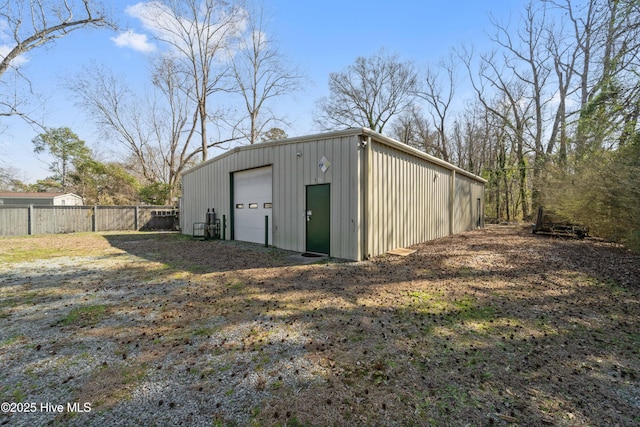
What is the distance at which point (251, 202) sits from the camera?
31.1 feet

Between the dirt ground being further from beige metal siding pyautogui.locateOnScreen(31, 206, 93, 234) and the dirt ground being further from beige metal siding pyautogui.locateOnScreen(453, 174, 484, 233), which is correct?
beige metal siding pyautogui.locateOnScreen(31, 206, 93, 234)

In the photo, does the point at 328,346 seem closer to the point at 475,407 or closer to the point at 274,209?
the point at 475,407

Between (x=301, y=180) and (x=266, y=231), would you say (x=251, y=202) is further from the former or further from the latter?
(x=301, y=180)

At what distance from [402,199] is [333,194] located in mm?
2437

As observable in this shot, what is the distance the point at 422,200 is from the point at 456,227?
14.6ft

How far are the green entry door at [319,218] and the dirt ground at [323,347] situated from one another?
1.71 metres

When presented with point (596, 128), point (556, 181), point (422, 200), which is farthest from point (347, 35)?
point (556, 181)

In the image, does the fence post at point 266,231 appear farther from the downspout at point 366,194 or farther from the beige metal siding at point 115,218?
the beige metal siding at point 115,218

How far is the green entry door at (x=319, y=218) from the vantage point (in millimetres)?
7020

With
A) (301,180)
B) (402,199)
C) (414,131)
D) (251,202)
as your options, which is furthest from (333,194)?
(414,131)

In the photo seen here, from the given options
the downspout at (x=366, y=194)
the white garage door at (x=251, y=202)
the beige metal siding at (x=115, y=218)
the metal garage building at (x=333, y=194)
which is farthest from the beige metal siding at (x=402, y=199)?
the beige metal siding at (x=115, y=218)

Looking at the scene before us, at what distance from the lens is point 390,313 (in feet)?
11.6

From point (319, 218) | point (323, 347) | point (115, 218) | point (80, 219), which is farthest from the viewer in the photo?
point (115, 218)

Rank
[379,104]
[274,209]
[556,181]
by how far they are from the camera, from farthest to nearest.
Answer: [379,104] → [556,181] → [274,209]
